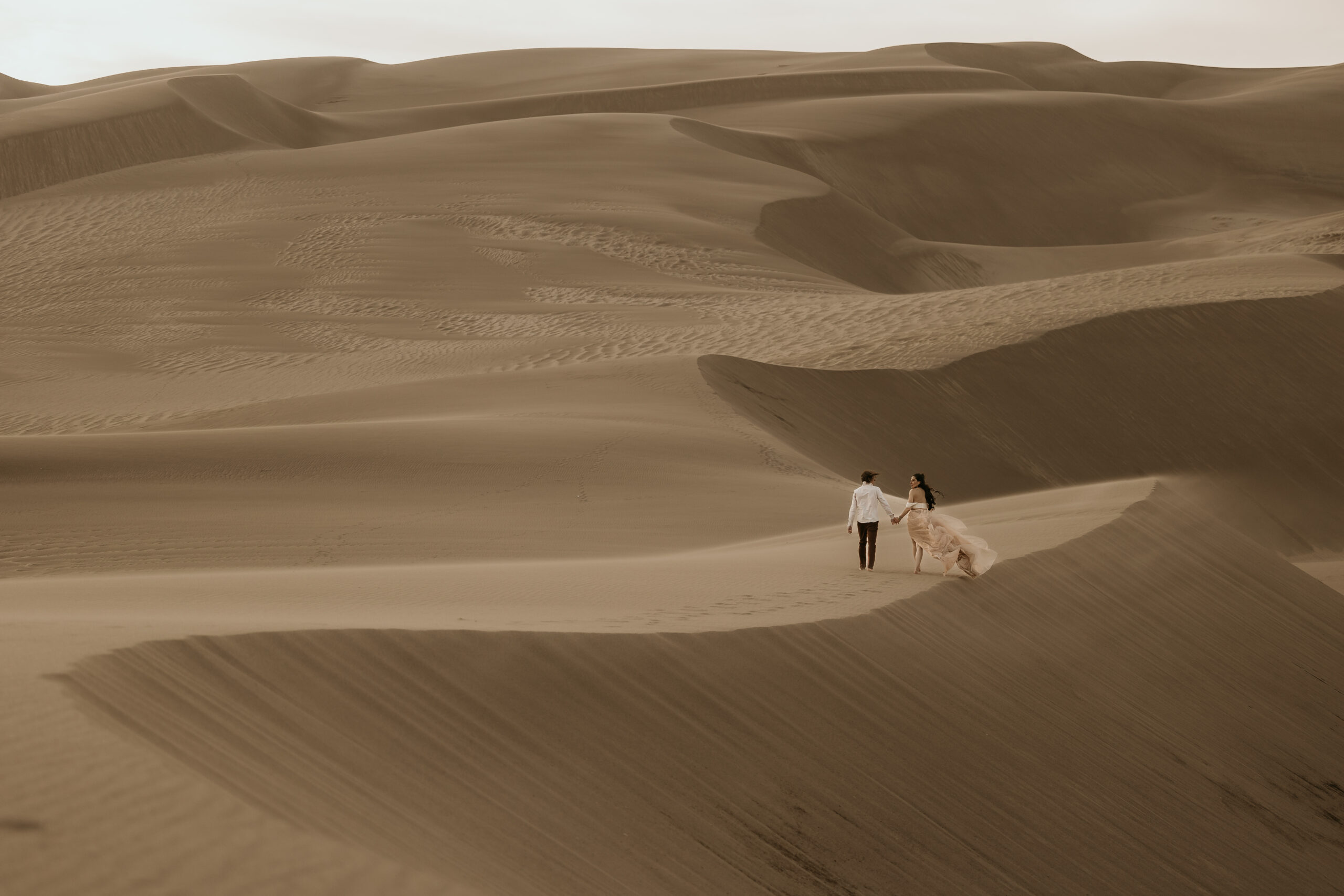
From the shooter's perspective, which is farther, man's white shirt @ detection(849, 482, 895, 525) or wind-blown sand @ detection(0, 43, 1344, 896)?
man's white shirt @ detection(849, 482, 895, 525)

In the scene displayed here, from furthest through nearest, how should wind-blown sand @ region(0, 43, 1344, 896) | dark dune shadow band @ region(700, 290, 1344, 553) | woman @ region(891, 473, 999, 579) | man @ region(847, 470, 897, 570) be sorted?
dark dune shadow band @ region(700, 290, 1344, 553)
man @ region(847, 470, 897, 570)
woman @ region(891, 473, 999, 579)
wind-blown sand @ region(0, 43, 1344, 896)

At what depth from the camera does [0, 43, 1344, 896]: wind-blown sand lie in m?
5.09

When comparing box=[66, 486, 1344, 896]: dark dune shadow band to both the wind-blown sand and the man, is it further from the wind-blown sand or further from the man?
the man

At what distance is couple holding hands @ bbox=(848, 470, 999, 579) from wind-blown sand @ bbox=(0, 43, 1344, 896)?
0.53 feet

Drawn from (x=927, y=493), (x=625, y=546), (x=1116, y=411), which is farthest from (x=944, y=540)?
(x=1116, y=411)

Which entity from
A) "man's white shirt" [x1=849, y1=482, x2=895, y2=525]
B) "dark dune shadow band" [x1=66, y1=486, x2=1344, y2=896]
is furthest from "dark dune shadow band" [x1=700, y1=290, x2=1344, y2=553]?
"dark dune shadow band" [x1=66, y1=486, x2=1344, y2=896]

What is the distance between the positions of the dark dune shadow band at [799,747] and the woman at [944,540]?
0.16 metres

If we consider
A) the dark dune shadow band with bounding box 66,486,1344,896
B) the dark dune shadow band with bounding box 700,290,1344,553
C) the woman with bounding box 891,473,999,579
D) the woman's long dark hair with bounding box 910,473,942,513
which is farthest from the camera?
the dark dune shadow band with bounding box 700,290,1344,553

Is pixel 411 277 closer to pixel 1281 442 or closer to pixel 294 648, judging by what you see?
pixel 1281 442

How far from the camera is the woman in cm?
887

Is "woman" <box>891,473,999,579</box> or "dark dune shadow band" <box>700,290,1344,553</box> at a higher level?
"woman" <box>891,473,999,579</box>

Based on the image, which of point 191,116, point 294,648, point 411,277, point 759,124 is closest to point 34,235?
point 411,277

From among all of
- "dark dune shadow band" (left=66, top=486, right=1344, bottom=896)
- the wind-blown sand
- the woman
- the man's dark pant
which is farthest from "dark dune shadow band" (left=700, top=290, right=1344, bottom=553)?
"dark dune shadow band" (left=66, top=486, right=1344, bottom=896)

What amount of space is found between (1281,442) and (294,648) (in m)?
17.6
